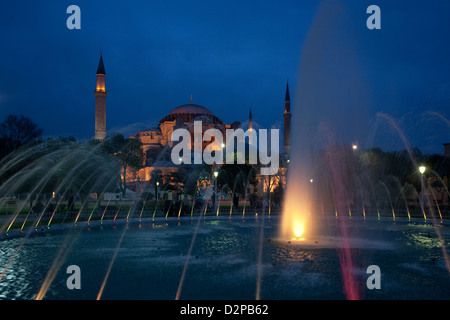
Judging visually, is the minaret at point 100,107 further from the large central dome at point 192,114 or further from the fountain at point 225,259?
the fountain at point 225,259

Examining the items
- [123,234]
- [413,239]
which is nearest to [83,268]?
[123,234]

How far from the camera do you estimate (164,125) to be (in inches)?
3140

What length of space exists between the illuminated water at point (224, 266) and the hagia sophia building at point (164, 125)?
42.6 meters

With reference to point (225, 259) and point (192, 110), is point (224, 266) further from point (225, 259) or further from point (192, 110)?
point (192, 110)

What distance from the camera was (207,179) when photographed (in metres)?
42.1

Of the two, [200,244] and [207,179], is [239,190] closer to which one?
[207,179]

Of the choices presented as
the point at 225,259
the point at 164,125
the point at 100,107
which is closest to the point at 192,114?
the point at 164,125

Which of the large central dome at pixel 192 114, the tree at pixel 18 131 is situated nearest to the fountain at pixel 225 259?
the tree at pixel 18 131

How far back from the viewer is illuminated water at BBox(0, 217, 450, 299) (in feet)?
22.5

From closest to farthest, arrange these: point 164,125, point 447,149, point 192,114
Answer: point 447,149
point 164,125
point 192,114

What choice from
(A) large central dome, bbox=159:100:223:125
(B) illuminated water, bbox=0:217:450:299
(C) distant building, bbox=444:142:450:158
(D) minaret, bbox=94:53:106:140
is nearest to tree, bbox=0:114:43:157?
(D) minaret, bbox=94:53:106:140

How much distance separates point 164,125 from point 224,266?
72.7m

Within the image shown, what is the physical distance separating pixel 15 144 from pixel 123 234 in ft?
93.4
